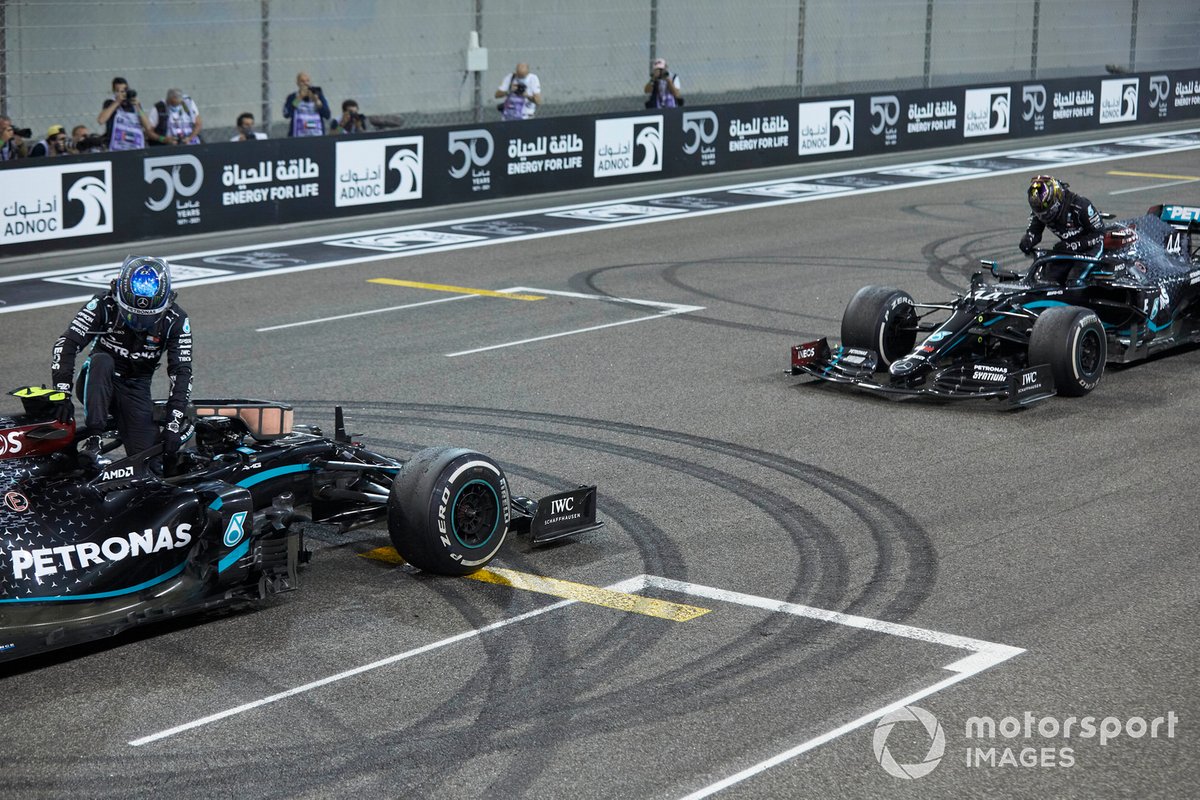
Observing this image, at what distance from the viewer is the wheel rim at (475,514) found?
27.3 feet

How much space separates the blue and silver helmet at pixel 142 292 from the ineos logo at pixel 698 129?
18.7m

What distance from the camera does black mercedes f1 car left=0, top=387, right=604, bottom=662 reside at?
7176mm

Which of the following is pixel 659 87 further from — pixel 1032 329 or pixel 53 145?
pixel 1032 329

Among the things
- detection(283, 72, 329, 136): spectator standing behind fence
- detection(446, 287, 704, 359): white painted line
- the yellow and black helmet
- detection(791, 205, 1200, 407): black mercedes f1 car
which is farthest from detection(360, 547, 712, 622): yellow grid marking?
detection(283, 72, 329, 136): spectator standing behind fence

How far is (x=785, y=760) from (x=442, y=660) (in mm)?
1882

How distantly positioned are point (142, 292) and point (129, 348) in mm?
438

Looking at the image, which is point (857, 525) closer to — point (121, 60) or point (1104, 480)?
point (1104, 480)

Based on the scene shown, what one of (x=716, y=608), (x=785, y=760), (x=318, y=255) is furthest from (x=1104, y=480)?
(x=318, y=255)

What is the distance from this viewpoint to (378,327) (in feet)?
50.2

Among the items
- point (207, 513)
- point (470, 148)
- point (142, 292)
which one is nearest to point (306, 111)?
point (470, 148)

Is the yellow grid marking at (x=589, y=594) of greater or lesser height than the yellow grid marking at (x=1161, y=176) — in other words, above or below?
below

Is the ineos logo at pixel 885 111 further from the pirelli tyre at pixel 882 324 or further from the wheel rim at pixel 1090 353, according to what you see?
the wheel rim at pixel 1090 353

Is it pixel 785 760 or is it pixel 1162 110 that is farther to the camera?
pixel 1162 110

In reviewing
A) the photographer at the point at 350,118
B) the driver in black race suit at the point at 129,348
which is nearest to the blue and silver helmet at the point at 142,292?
the driver in black race suit at the point at 129,348
